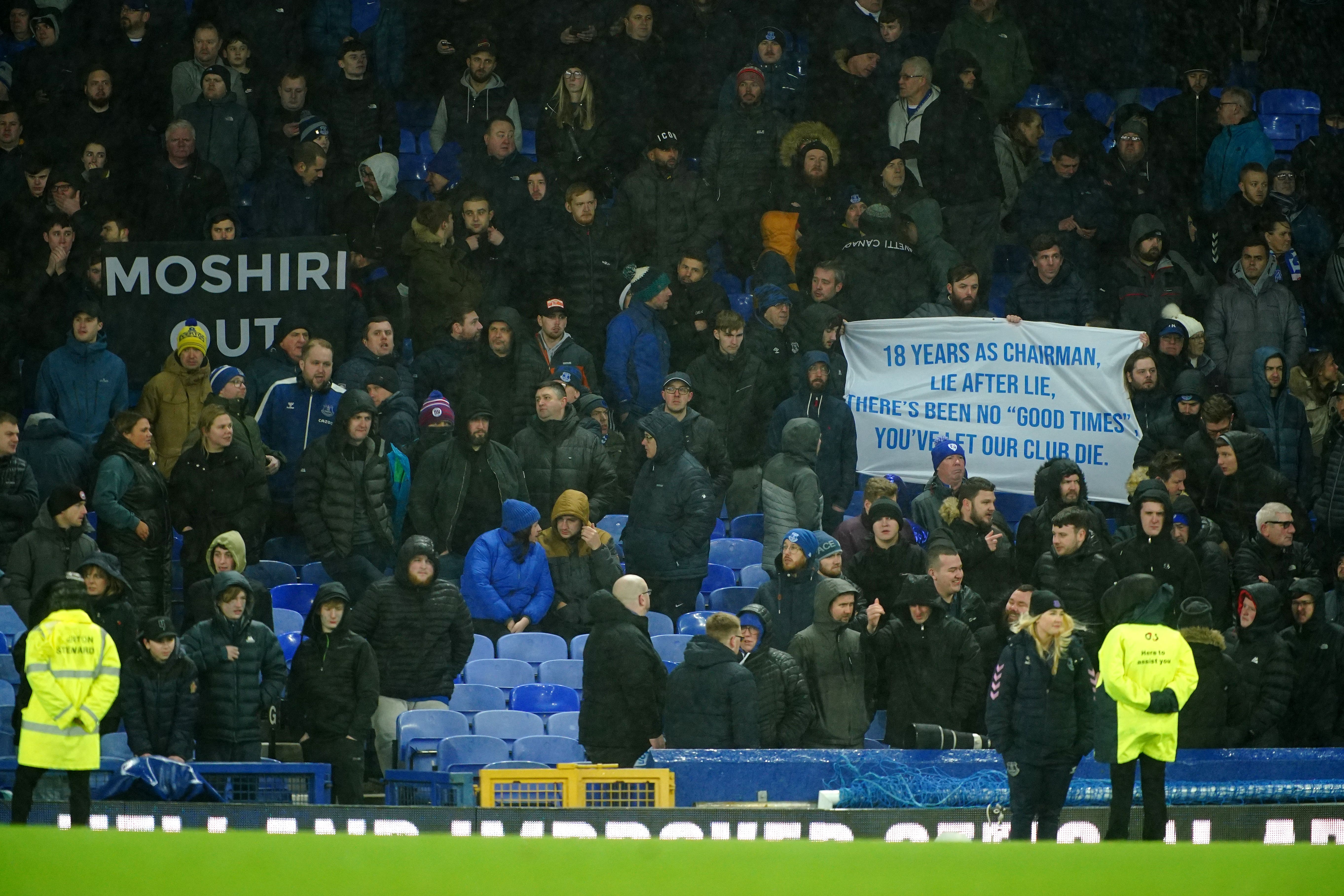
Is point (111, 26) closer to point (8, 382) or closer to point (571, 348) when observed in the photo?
point (8, 382)

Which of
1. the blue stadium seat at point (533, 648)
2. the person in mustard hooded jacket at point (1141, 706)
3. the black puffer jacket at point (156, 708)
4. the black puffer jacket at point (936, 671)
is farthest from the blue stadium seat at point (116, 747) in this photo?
the person in mustard hooded jacket at point (1141, 706)

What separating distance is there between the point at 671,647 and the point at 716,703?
1350mm

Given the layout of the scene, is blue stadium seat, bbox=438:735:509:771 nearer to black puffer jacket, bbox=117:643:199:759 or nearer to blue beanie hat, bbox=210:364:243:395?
black puffer jacket, bbox=117:643:199:759

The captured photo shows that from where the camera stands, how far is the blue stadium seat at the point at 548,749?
9523 mm

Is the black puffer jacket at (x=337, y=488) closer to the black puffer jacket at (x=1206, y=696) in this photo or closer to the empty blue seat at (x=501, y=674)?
the empty blue seat at (x=501, y=674)

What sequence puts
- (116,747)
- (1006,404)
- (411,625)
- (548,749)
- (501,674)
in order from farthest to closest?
(1006,404) < (501,674) < (411,625) < (548,749) < (116,747)

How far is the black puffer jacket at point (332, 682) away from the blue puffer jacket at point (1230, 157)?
7.19m

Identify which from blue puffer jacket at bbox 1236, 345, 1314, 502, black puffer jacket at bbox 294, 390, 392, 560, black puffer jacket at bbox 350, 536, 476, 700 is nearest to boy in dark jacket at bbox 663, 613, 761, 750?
black puffer jacket at bbox 350, 536, 476, 700

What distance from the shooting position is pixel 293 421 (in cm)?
1098


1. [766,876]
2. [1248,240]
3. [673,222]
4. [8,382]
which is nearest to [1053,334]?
[1248,240]

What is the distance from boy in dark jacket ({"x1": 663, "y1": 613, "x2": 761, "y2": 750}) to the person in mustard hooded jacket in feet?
5.38

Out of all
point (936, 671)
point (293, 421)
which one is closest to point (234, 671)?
point (293, 421)

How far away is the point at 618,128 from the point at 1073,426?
3699 millimetres

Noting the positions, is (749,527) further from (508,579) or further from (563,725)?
(563,725)
